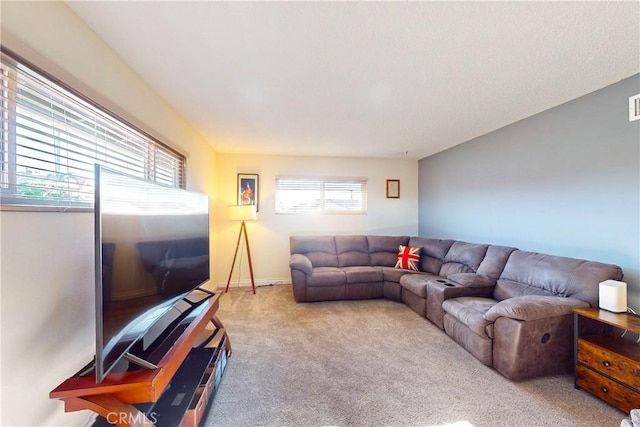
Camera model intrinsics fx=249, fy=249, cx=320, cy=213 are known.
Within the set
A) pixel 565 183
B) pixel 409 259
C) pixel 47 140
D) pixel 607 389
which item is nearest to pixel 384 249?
pixel 409 259

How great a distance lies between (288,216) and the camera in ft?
15.3

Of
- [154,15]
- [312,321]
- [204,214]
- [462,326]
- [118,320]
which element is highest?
[154,15]

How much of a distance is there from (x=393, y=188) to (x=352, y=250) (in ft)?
Result: 5.25

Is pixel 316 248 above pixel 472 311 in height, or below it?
above

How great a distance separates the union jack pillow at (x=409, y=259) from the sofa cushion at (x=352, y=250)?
1.79ft

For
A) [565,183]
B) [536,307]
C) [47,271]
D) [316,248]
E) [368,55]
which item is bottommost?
[536,307]

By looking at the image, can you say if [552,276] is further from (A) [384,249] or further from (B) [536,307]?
(A) [384,249]

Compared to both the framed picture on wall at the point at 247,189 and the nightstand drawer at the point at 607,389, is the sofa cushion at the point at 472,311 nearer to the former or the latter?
the nightstand drawer at the point at 607,389

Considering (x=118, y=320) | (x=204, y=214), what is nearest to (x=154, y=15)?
(x=204, y=214)

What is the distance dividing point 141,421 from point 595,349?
9.13ft

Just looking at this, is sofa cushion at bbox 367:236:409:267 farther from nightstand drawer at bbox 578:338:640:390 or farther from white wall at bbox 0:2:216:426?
white wall at bbox 0:2:216:426

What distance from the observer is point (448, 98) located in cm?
238

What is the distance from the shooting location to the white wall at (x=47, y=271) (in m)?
1.03

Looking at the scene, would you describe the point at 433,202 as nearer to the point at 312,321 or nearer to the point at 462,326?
the point at 462,326
